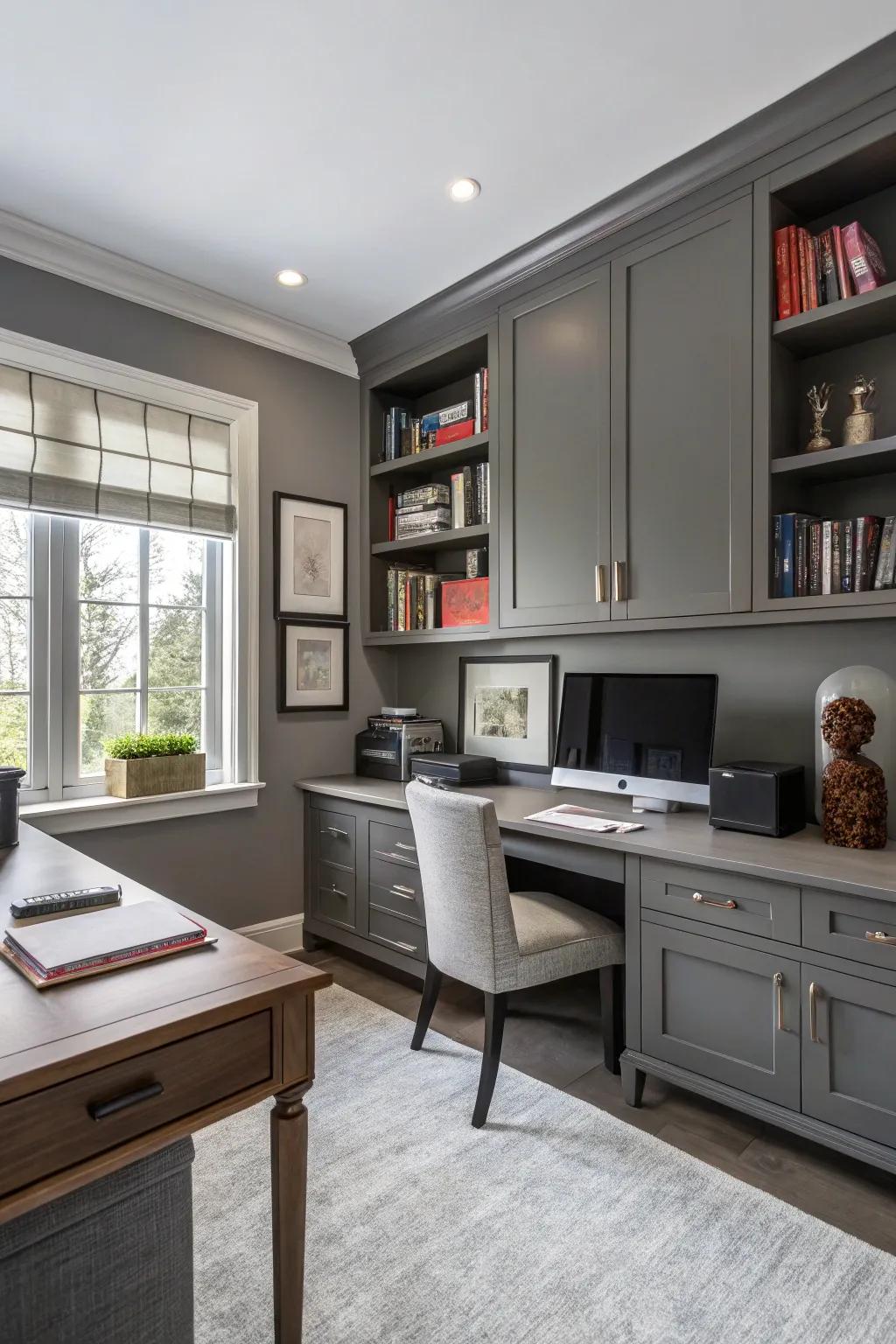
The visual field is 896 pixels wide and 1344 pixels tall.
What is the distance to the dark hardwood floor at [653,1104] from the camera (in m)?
1.71

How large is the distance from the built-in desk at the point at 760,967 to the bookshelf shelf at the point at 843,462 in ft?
3.36

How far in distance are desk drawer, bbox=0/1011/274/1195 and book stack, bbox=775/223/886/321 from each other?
2.22 metres

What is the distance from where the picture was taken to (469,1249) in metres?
1.59

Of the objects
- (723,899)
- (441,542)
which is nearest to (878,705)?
(723,899)

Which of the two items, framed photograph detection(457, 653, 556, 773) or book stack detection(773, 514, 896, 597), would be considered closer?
book stack detection(773, 514, 896, 597)

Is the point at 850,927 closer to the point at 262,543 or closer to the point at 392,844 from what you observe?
the point at 392,844

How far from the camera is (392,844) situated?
114 inches

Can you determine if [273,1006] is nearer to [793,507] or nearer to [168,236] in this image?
[793,507]

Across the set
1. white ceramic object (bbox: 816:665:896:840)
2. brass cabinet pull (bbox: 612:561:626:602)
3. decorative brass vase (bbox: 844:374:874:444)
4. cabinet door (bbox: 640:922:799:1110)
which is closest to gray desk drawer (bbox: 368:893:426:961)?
cabinet door (bbox: 640:922:799:1110)

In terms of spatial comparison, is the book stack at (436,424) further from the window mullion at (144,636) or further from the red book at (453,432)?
the window mullion at (144,636)

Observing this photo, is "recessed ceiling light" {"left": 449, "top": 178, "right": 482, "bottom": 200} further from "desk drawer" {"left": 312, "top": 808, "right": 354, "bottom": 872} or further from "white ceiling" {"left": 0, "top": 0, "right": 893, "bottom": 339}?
"desk drawer" {"left": 312, "top": 808, "right": 354, "bottom": 872}

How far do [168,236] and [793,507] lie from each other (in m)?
2.26

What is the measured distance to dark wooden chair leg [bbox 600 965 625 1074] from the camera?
7.31 ft

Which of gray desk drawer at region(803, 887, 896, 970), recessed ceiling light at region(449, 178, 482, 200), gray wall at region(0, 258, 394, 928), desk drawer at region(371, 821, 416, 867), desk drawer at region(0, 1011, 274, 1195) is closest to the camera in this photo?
desk drawer at region(0, 1011, 274, 1195)
